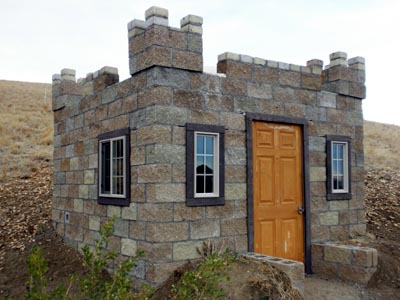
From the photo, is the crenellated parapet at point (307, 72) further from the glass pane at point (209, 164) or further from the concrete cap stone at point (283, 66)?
the glass pane at point (209, 164)

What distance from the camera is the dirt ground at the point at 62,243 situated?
7.06m

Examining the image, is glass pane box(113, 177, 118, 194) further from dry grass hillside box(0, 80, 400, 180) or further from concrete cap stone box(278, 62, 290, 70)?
dry grass hillside box(0, 80, 400, 180)

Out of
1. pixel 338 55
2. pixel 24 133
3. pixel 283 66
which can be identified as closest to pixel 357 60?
pixel 338 55

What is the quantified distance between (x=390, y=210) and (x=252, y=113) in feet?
20.9

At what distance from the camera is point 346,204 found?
884 centimetres

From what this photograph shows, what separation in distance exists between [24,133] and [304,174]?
18.3m

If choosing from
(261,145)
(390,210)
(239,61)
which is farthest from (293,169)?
(390,210)

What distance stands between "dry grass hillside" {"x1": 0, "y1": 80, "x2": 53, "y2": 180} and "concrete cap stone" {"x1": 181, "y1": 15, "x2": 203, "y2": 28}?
35.4 ft

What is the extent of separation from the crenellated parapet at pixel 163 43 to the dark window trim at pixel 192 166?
36.4 inches

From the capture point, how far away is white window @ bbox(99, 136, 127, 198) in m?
7.37

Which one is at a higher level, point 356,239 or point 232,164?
point 232,164

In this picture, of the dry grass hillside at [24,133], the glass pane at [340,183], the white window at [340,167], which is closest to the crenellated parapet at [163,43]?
the white window at [340,167]

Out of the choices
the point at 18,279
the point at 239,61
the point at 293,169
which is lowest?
the point at 18,279

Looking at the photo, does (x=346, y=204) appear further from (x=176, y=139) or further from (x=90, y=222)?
(x=90, y=222)
